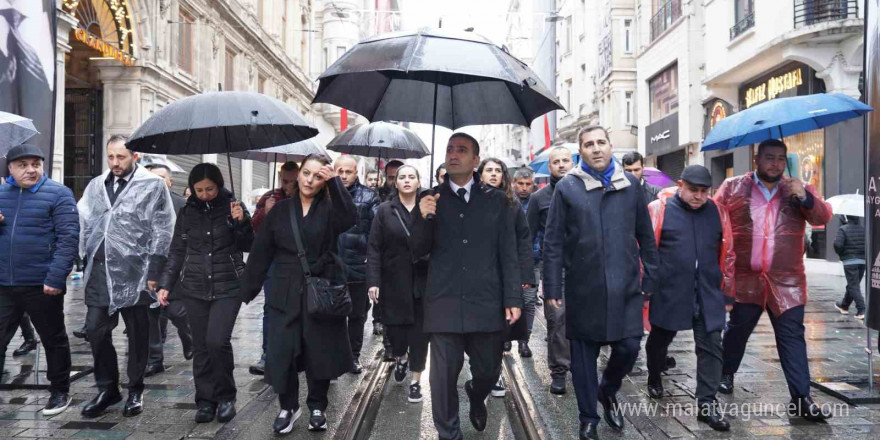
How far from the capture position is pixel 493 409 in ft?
17.3

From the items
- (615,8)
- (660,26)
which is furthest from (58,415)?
(615,8)

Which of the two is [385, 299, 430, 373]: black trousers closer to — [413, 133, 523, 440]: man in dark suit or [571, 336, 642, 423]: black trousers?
[413, 133, 523, 440]: man in dark suit

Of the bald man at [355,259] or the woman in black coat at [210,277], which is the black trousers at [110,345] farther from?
the bald man at [355,259]

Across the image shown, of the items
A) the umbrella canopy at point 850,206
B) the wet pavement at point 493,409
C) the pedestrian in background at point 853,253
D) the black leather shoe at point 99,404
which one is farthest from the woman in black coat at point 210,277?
the pedestrian in background at point 853,253

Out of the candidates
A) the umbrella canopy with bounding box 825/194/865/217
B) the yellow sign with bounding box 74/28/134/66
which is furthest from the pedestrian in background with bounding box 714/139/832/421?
the yellow sign with bounding box 74/28/134/66

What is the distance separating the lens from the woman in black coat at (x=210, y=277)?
4875 mm

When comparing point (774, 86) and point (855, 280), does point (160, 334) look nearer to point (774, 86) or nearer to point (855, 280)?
point (855, 280)

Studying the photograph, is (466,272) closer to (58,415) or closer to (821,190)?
(58,415)

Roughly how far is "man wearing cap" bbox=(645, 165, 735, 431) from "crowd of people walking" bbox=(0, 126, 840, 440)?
0.01 meters

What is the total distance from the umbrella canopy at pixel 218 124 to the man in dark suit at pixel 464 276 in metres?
1.26

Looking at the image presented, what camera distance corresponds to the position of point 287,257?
468 cm

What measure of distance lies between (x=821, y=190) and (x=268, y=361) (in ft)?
49.5

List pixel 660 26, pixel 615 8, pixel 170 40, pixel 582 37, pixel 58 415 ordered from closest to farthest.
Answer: pixel 58 415 < pixel 170 40 < pixel 660 26 < pixel 615 8 < pixel 582 37

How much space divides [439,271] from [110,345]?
2.63 meters
